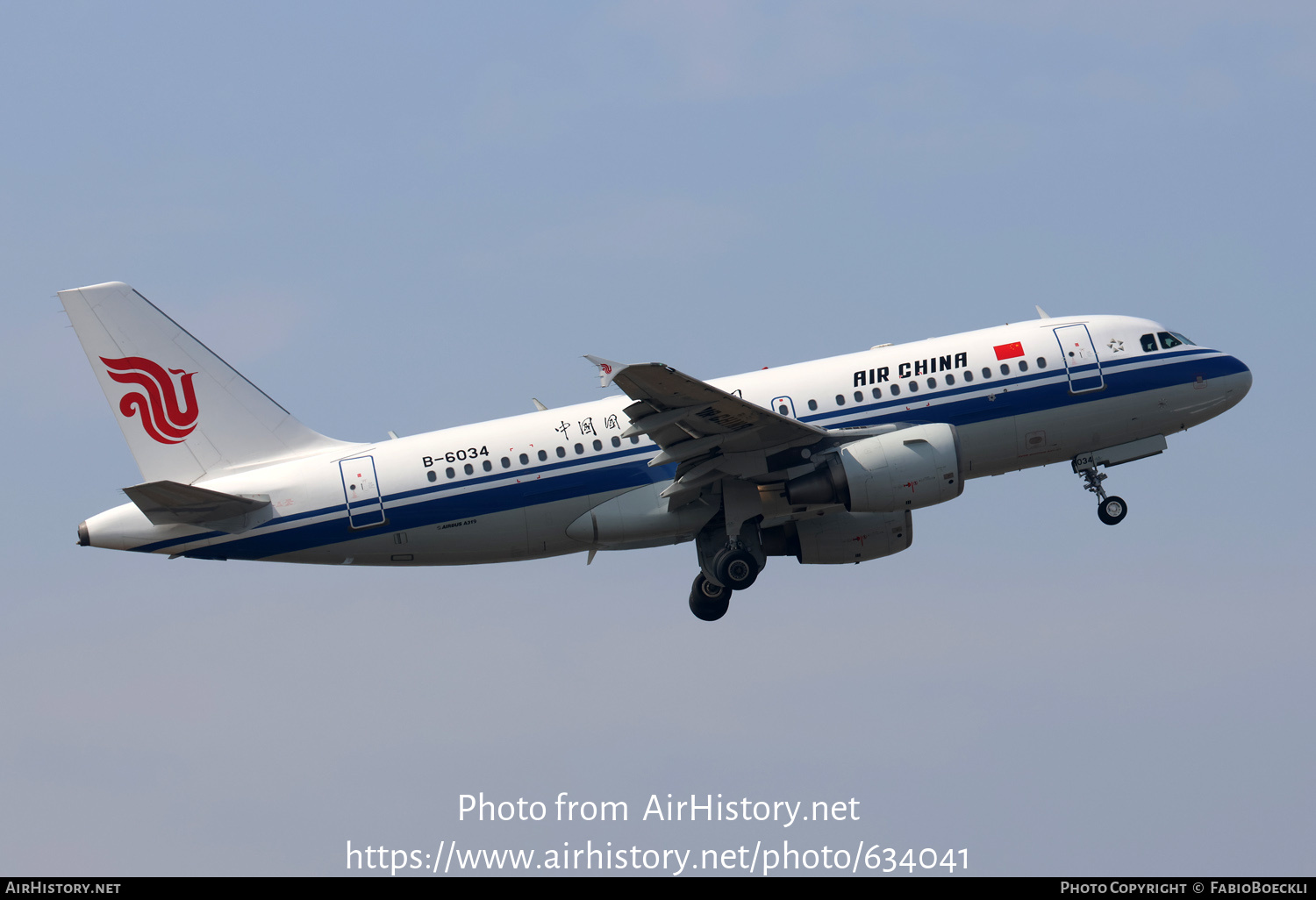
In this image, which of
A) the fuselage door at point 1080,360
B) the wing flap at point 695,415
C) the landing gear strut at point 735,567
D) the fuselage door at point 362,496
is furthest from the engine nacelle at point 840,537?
the fuselage door at point 362,496

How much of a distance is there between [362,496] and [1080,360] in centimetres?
1907

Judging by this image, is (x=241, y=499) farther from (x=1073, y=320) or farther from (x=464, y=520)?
(x=1073, y=320)

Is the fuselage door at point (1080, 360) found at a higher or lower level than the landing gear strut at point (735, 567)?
higher

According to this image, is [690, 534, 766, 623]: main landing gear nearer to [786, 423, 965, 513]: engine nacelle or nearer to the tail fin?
[786, 423, 965, 513]: engine nacelle

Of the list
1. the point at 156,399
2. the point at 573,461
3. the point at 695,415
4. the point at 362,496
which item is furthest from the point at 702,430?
the point at 156,399

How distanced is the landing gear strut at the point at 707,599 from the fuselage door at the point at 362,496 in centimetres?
900

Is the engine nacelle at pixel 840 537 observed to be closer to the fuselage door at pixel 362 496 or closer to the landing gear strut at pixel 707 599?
the landing gear strut at pixel 707 599

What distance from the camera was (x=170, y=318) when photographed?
40.1m

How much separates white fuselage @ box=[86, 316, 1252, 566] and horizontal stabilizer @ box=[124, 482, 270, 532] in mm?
306

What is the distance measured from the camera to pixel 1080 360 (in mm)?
38438

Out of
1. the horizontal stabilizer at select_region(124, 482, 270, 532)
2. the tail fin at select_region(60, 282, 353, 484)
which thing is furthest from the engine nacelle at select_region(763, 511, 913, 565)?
the horizontal stabilizer at select_region(124, 482, 270, 532)

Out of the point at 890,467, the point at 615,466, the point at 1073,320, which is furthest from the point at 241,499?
the point at 1073,320

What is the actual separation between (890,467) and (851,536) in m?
5.08

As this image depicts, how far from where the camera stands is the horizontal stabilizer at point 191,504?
35469 mm
